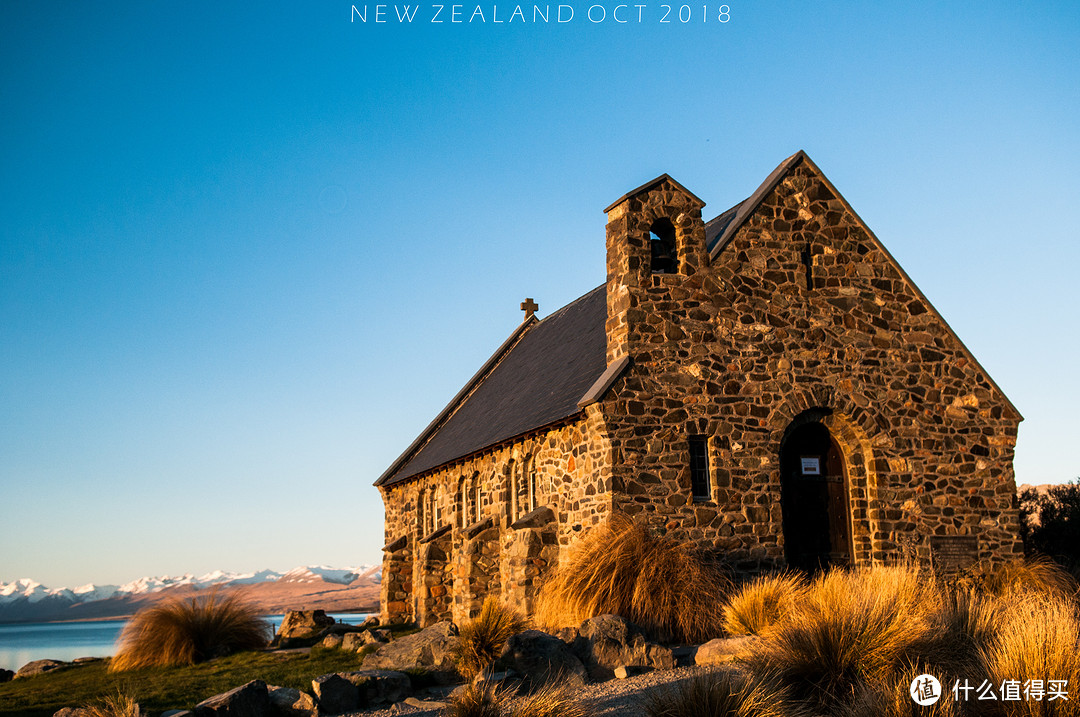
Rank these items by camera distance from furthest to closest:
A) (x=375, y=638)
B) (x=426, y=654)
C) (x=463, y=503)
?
(x=463, y=503) < (x=375, y=638) < (x=426, y=654)

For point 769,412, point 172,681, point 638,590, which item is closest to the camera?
point 638,590

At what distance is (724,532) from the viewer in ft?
52.5

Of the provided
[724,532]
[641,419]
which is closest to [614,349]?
[641,419]

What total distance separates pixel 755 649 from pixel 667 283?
8.15 m

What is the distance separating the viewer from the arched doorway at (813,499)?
17.2 m

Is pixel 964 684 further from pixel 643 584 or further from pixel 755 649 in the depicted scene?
pixel 643 584

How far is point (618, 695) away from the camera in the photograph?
9656 mm

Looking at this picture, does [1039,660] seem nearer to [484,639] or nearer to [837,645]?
[837,645]

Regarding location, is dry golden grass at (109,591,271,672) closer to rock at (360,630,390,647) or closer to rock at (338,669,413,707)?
rock at (360,630,390,647)

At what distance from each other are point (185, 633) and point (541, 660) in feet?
37.1

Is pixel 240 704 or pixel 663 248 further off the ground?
pixel 663 248

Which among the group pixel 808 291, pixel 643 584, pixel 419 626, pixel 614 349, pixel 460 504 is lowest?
pixel 419 626

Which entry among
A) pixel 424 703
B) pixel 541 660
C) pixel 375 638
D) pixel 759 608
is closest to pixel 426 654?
pixel 424 703

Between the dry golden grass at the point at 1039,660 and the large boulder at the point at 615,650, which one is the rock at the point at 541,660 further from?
the dry golden grass at the point at 1039,660
